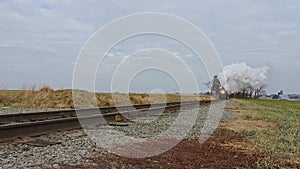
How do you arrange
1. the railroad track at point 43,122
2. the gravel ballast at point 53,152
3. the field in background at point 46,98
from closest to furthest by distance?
the gravel ballast at point 53,152
the railroad track at point 43,122
the field in background at point 46,98

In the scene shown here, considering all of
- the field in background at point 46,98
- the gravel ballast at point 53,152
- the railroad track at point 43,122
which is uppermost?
the field in background at point 46,98

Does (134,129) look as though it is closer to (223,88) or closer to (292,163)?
A: (292,163)

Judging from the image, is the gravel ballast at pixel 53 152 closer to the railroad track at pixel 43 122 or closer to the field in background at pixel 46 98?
the railroad track at pixel 43 122

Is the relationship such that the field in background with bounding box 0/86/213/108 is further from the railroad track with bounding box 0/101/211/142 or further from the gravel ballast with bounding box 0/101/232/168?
→ the gravel ballast with bounding box 0/101/232/168

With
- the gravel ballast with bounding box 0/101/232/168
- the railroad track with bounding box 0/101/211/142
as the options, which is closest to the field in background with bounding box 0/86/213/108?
the railroad track with bounding box 0/101/211/142

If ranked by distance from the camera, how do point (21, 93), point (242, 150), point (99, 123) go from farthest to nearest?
point (21, 93) < point (99, 123) < point (242, 150)

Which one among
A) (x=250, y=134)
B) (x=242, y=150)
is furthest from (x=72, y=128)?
(x=250, y=134)

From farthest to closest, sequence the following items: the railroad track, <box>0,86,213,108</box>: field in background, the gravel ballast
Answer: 1. <box>0,86,213,108</box>: field in background
2. the railroad track
3. the gravel ballast

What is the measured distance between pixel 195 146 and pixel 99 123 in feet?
14.2

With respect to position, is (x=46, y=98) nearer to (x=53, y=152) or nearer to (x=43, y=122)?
(x=43, y=122)

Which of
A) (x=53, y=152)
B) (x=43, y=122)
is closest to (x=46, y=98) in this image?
(x=43, y=122)

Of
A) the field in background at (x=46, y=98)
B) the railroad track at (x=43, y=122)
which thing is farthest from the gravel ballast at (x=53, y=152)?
the field in background at (x=46, y=98)

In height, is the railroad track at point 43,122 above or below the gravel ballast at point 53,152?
above

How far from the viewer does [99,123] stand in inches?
425
